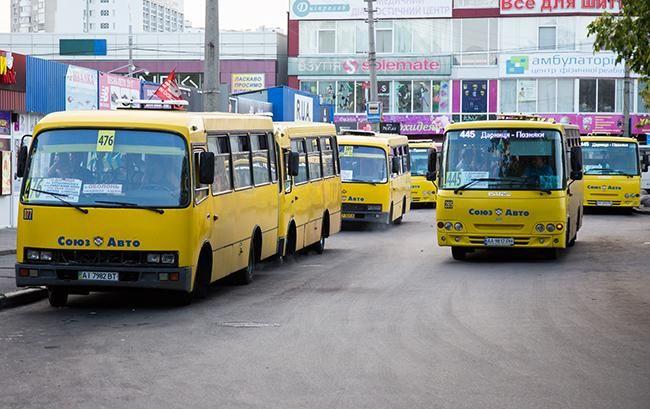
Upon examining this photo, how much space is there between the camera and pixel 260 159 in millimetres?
19344

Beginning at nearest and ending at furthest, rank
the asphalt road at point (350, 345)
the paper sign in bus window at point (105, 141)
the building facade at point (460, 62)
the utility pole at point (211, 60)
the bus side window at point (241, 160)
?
the asphalt road at point (350, 345) → the paper sign in bus window at point (105, 141) → the bus side window at point (241, 160) → the utility pole at point (211, 60) → the building facade at point (460, 62)

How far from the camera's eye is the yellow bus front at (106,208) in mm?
14125

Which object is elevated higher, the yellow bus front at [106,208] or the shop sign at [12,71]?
the shop sign at [12,71]

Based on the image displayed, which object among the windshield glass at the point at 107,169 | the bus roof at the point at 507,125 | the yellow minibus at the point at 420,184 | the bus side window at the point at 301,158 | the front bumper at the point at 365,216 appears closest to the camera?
the windshield glass at the point at 107,169

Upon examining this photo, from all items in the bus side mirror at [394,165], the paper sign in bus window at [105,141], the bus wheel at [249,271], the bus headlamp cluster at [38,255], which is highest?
the paper sign in bus window at [105,141]

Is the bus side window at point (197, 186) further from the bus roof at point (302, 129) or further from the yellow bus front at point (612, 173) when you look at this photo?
the yellow bus front at point (612, 173)

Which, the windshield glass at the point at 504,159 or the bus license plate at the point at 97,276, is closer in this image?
the bus license plate at the point at 97,276

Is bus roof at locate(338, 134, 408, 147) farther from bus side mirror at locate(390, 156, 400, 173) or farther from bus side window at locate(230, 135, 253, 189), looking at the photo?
bus side window at locate(230, 135, 253, 189)

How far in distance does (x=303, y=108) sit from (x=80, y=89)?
19269mm

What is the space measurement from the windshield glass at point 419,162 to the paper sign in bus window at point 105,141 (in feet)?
107

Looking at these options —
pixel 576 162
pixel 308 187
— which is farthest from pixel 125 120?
pixel 576 162

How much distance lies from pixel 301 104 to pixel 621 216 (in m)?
14.1

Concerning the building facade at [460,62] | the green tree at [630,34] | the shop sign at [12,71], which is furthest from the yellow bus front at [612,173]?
the building facade at [460,62]

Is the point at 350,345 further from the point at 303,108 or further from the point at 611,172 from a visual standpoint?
the point at 303,108
